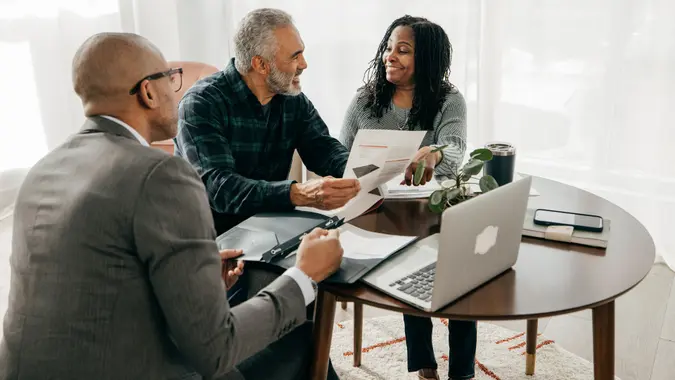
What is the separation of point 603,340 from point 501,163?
0.54 metres

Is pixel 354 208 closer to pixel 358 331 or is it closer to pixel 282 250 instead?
pixel 282 250

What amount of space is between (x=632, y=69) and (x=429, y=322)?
1460 mm

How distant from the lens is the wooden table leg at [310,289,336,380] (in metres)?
1.37

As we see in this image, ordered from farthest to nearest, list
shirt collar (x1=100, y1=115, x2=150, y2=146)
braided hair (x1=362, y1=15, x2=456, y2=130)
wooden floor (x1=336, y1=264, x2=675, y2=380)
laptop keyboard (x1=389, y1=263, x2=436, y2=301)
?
braided hair (x1=362, y1=15, x2=456, y2=130)
wooden floor (x1=336, y1=264, x2=675, y2=380)
laptop keyboard (x1=389, y1=263, x2=436, y2=301)
shirt collar (x1=100, y1=115, x2=150, y2=146)

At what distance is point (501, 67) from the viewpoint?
2973 mm

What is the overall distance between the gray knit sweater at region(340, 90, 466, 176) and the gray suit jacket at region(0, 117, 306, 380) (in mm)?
1227

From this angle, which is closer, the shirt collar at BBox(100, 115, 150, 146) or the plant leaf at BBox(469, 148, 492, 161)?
the shirt collar at BBox(100, 115, 150, 146)

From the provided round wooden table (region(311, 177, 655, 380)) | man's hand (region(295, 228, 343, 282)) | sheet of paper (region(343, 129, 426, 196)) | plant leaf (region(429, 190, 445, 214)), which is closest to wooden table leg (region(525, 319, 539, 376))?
round wooden table (region(311, 177, 655, 380))

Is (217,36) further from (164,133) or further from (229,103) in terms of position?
(164,133)

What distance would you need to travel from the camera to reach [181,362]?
109 centimetres

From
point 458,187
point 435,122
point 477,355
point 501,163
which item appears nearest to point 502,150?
point 501,163

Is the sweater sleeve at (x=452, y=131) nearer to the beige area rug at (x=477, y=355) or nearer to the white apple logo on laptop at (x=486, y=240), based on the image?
the beige area rug at (x=477, y=355)

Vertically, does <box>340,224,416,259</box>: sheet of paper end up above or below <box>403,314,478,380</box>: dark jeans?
above

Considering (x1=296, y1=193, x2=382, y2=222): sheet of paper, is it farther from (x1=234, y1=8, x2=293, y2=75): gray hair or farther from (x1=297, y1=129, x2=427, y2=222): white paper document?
(x1=234, y1=8, x2=293, y2=75): gray hair
